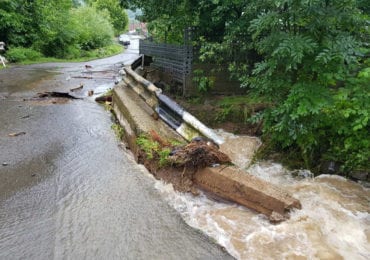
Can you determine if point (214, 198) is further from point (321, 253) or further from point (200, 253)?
point (321, 253)

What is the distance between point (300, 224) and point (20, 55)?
21055 mm

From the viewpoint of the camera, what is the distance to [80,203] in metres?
3.95

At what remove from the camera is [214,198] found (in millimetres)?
4195

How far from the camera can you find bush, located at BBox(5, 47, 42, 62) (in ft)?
65.6

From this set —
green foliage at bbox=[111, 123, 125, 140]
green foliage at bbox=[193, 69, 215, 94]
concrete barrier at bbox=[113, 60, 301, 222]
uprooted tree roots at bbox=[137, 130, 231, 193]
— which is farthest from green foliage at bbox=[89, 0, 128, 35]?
uprooted tree roots at bbox=[137, 130, 231, 193]

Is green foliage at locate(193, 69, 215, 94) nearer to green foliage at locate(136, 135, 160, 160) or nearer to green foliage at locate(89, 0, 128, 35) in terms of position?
green foliage at locate(136, 135, 160, 160)

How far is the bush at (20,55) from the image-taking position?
20.0 metres

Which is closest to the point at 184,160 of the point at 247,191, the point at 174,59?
the point at 247,191

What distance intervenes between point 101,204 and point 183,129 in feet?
7.67

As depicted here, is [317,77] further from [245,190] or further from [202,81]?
[202,81]

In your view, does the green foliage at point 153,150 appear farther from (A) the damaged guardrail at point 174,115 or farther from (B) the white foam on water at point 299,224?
(A) the damaged guardrail at point 174,115

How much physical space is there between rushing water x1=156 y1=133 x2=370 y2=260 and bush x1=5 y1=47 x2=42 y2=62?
62.6 ft

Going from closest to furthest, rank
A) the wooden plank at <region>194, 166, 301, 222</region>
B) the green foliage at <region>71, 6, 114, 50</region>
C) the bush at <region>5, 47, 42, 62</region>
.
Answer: the wooden plank at <region>194, 166, 301, 222</region> < the bush at <region>5, 47, 42, 62</region> < the green foliage at <region>71, 6, 114, 50</region>

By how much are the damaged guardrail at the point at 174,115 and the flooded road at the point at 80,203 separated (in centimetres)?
108
